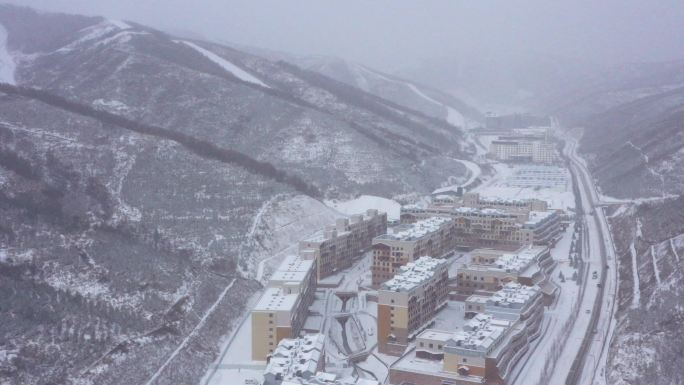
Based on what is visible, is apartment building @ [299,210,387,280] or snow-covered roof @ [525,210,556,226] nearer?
apartment building @ [299,210,387,280]

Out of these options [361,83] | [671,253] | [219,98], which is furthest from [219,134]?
[361,83]

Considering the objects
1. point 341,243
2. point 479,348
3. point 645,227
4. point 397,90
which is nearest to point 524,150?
point 645,227

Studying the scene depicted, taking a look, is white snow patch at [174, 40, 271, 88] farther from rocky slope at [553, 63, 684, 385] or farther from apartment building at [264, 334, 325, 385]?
apartment building at [264, 334, 325, 385]

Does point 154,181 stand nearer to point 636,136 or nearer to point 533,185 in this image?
point 533,185

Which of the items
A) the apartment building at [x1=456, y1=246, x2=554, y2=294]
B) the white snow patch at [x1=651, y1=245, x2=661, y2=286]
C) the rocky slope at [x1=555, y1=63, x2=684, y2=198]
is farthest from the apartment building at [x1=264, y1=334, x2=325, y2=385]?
the rocky slope at [x1=555, y1=63, x2=684, y2=198]

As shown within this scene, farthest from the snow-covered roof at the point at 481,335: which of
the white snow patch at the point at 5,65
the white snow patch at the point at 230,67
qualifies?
the white snow patch at the point at 5,65

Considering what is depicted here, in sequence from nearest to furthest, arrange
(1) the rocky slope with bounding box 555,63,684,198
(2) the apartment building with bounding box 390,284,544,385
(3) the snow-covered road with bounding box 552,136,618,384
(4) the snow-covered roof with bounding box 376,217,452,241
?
(2) the apartment building with bounding box 390,284,544,385 → (3) the snow-covered road with bounding box 552,136,618,384 → (4) the snow-covered roof with bounding box 376,217,452,241 → (1) the rocky slope with bounding box 555,63,684,198

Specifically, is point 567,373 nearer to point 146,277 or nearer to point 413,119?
point 146,277
